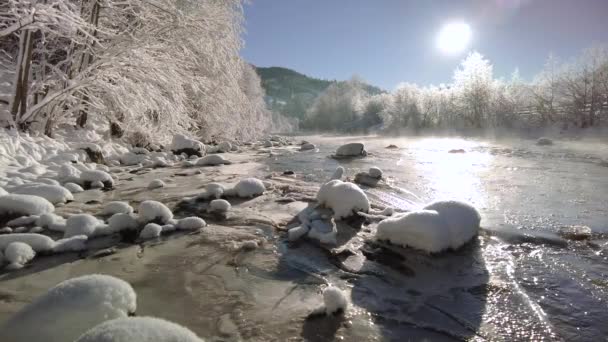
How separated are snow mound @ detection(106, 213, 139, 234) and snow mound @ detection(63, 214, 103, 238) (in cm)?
12

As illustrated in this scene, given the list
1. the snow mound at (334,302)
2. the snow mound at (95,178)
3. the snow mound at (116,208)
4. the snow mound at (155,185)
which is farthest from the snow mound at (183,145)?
the snow mound at (334,302)

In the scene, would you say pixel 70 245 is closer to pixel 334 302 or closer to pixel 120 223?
pixel 120 223

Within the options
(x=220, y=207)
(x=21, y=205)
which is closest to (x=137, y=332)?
(x=220, y=207)

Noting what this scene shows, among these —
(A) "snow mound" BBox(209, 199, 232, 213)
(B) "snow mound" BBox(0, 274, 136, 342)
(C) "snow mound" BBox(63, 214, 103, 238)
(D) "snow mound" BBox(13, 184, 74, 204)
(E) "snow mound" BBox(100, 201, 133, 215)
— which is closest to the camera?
(B) "snow mound" BBox(0, 274, 136, 342)

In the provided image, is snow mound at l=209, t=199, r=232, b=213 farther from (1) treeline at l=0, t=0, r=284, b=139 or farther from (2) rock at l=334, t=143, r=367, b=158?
(2) rock at l=334, t=143, r=367, b=158

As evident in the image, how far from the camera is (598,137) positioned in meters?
17.5

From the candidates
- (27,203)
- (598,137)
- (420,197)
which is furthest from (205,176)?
(598,137)

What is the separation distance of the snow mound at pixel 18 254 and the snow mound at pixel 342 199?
2.54 meters

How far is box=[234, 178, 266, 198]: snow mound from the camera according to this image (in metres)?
4.50

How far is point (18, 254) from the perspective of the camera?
2463 millimetres

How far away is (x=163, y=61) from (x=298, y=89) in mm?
147718

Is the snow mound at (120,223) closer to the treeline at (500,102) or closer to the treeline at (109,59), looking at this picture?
the treeline at (109,59)

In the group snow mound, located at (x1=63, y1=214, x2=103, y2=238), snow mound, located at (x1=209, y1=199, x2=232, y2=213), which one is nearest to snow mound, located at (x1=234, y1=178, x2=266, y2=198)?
snow mound, located at (x1=209, y1=199, x2=232, y2=213)

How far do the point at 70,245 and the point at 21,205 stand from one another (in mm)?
1182
